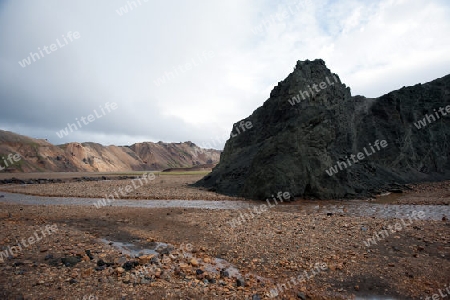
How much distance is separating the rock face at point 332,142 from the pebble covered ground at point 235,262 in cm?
1251

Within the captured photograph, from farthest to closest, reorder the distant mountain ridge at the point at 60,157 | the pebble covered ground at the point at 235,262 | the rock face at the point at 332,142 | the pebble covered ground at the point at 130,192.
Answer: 1. the distant mountain ridge at the point at 60,157
2. the pebble covered ground at the point at 130,192
3. the rock face at the point at 332,142
4. the pebble covered ground at the point at 235,262

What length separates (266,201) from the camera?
2356cm

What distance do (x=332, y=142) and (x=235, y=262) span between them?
22642 mm

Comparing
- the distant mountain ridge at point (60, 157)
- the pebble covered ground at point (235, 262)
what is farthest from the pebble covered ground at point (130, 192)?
the distant mountain ridge at point (60, 157)

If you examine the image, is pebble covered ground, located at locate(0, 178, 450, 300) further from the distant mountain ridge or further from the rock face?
the distant mountain ridge

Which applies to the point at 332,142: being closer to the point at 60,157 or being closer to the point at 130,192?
the point at 130,192

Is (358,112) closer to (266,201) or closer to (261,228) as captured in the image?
(266,201)

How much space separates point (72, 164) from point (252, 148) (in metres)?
112

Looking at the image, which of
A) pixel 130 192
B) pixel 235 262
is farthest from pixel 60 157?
pixel 235 262

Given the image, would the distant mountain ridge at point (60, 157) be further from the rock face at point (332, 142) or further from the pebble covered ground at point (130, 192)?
the rock face at point (332, 142)

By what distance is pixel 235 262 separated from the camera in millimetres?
8438

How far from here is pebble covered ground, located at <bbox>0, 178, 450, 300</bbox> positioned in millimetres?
6375

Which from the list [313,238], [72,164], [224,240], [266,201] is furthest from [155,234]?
[72,164]

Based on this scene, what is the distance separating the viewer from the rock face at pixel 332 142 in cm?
2525
